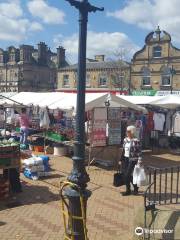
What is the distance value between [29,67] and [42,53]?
4143 mm

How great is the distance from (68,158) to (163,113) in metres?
5.81

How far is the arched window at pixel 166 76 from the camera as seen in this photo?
41066 millimetres

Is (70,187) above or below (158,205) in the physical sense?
above

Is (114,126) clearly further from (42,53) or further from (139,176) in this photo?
(42,53)

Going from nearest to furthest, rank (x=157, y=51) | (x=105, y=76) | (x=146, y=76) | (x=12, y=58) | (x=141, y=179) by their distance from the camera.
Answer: (x=141, y=179)
(x=157, y=51)
(x=146, y=76)
(x=105, y=76)
(x=12, y=58)

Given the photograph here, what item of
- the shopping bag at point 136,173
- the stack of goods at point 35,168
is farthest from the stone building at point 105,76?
the shopping bag at point 136,173

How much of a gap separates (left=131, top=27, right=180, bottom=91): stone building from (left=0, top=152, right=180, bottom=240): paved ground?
31.1m

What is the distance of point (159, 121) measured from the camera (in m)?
18.2

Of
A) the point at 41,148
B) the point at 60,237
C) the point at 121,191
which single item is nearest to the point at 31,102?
the point at 41,148

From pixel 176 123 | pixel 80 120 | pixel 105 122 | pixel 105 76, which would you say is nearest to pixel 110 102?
pixel 105 122

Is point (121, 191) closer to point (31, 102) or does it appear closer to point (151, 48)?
point (31, 102)

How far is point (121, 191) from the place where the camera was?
9.87 metres

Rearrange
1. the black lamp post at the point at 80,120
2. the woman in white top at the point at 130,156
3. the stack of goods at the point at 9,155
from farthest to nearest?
the woman in white top at the point at 130,156 < the stack of goods at the point at 9,155 < the black lamp post at the point at 80,120

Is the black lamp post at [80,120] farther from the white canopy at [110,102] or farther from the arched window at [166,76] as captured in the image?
the arched window at [166,76]
